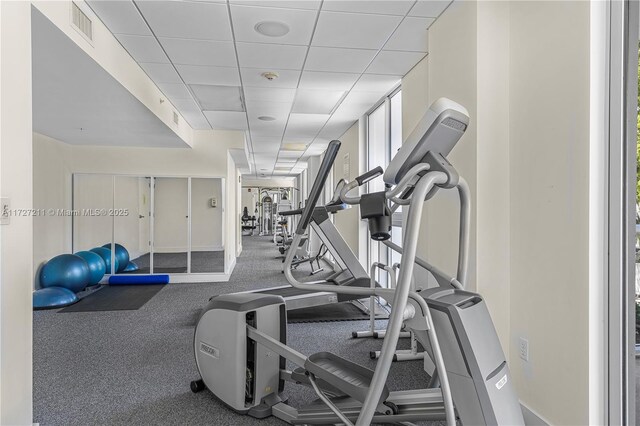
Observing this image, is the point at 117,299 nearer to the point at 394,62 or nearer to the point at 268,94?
the point at 268,94

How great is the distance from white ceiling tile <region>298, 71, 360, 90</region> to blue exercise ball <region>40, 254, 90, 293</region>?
3.68m

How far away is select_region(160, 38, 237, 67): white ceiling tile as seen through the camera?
293 centimetres

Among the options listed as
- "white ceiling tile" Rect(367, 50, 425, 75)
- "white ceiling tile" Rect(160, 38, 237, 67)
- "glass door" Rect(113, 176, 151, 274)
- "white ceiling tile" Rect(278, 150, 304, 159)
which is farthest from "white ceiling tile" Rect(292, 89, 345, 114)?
"white ceiling tile" Rect(278, 150, 304, 159)

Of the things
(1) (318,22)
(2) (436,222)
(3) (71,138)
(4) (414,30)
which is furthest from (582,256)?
(3) (71,138)

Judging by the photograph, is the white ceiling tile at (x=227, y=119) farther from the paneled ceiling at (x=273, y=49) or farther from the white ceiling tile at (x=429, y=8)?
the white ceiling tile at (x=429, y=8)

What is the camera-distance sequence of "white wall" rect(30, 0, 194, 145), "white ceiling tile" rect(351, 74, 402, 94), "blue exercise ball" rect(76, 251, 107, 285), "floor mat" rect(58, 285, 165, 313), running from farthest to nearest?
1. "blue exercise ball" rect(76, 251, 107, 285)
2. "floor mat" rect(58, 285, 165, 313)
3. "white ceiling tile" rect(351, 74, 402, 94)
4. "white wall" rect(30, 0, 194, 145)

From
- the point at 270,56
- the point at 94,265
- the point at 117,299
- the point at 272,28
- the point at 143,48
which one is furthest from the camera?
the point at 94,265

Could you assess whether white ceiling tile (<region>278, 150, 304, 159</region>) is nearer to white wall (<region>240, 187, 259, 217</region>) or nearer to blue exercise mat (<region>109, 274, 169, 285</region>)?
blue exercise mat (<region>109, 274, 169, 285</region>)

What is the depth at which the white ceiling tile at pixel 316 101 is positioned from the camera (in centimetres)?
422

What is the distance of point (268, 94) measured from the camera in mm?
4250

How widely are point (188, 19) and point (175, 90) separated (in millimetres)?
1704

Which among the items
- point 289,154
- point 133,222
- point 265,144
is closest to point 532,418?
point 133,222

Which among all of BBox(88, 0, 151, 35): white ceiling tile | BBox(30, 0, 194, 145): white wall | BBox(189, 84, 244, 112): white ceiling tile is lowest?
BBox(30, 0, 194, 145): white wall

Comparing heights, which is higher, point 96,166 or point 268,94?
point 268,94
